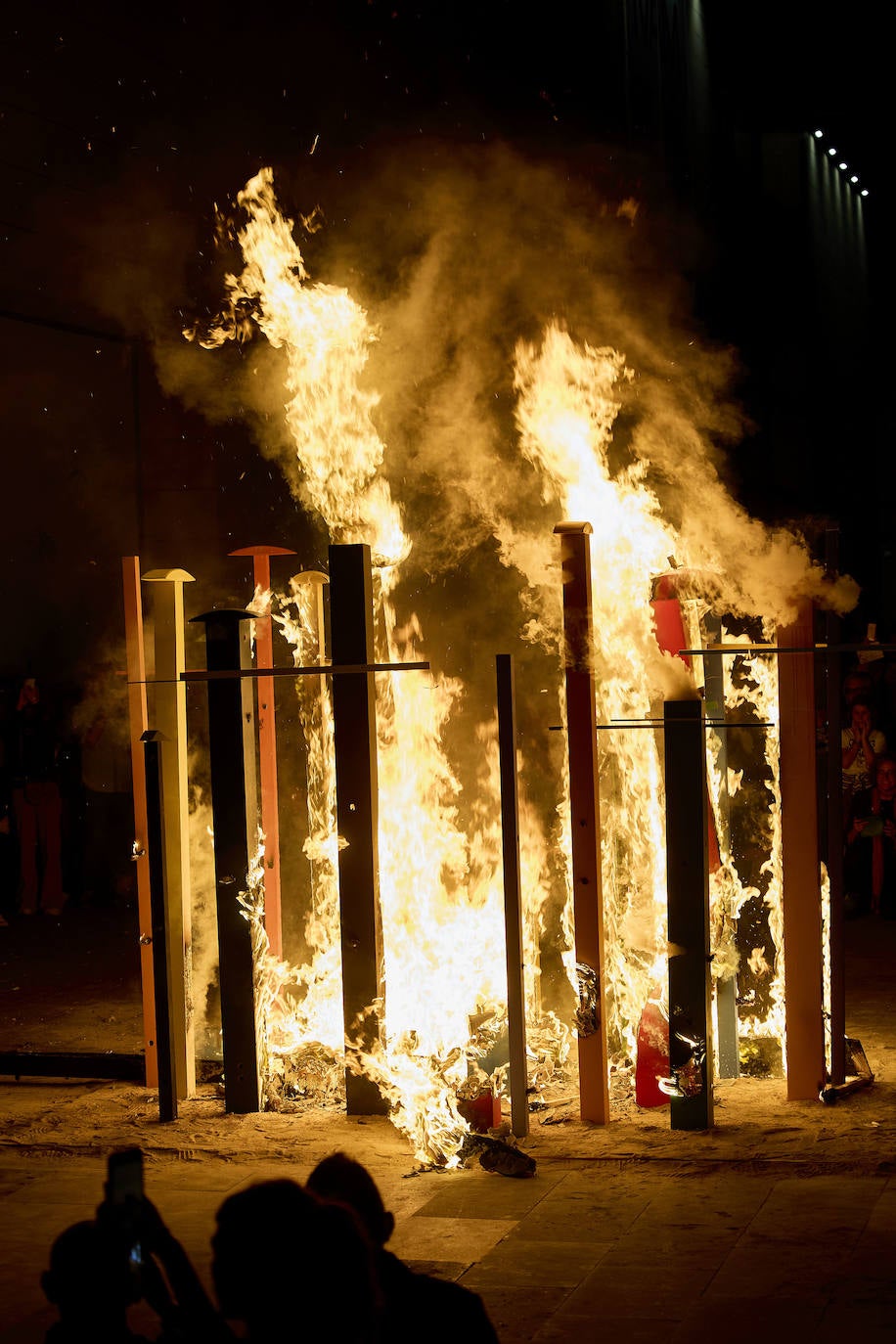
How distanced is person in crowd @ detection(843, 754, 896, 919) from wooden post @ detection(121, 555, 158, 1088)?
5864mm

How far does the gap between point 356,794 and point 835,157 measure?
15.1m

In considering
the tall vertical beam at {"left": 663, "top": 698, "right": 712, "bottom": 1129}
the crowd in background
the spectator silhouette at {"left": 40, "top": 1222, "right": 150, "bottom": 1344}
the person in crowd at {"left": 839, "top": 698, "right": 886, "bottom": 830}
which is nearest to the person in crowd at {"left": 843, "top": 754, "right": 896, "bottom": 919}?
the person in crowd at {"left": 839, "top": 698, "right": 886, "bottom": 830}

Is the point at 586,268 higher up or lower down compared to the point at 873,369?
lower down

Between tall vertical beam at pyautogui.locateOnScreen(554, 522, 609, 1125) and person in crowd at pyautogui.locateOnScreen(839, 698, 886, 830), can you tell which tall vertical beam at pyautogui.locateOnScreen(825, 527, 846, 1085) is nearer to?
tall vertical beam at pyautogui.locateOnScreen(554, 522, 609, 1125)

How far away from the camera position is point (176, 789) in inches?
285

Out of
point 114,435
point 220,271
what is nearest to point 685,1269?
point 220,271

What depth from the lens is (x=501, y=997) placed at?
7414mm

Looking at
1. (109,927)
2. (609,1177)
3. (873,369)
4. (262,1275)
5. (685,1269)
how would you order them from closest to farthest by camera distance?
(262,1275) < (685,1269) < (609,1177) < (109,927) < (873,369)

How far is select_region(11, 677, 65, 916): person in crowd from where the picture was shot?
39.9 feet

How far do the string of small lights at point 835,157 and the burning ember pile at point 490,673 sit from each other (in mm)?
8521

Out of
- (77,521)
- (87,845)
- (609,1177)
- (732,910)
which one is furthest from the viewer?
(77,521)

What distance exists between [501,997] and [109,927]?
5404 millimetres

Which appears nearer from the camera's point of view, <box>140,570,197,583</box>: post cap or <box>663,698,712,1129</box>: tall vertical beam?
<box>663,698,712,1129</box>: tall vertical beam

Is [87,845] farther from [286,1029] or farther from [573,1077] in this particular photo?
[573,1077]
